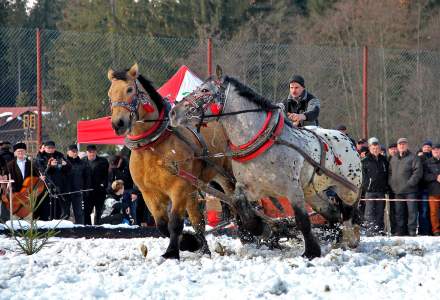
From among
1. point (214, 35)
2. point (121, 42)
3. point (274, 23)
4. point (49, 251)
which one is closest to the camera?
point (49, 251)

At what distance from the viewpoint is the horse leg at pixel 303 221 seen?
28.7 feet

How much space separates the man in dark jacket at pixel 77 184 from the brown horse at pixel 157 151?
6.57 meters

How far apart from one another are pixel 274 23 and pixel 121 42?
1577 centimetres

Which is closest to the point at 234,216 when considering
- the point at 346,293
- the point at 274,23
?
the point at 346,293

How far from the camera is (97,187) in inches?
640

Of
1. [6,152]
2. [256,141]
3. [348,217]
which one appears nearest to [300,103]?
[348,217]

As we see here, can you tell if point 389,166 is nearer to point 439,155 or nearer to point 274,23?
point 439,155

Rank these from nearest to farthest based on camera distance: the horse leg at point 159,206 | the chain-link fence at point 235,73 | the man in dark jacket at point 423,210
A: the horse leg at point 159,206, the man in dark jacket at point 423,210, the chain-link fence at point 235,73

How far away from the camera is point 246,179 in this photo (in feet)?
28.6

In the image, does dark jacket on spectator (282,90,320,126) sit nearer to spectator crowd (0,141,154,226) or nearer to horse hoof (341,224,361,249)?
horse hoof (341,224,361,249)

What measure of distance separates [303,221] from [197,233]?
4.69 ft

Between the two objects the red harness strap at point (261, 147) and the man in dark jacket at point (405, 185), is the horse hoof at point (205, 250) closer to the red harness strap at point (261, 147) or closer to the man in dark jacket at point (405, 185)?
the red harness strap at point (261, 147)

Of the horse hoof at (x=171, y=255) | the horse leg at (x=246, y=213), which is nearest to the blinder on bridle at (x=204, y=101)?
the horse leg at (x=246, y=213)

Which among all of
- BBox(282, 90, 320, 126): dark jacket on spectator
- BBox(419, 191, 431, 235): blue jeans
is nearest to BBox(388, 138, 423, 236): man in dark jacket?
BBox(419, 191, 431, 235): blue jeans
